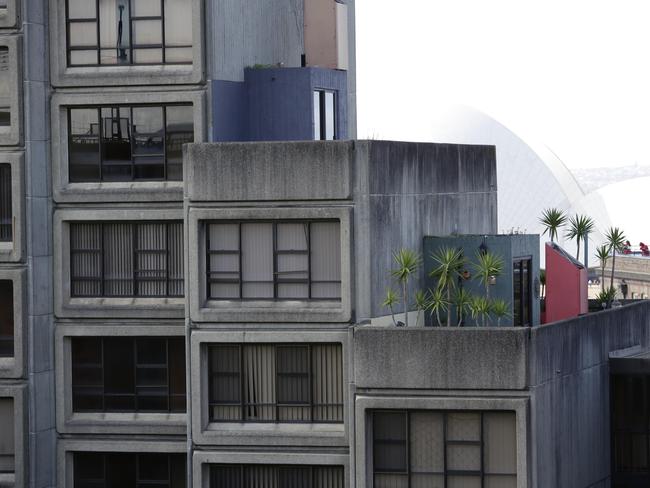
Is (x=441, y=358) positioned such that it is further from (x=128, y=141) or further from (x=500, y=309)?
(x=128, y=141)

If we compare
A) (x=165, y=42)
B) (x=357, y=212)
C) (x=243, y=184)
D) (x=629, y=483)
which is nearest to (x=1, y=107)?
(x=165, y=42)

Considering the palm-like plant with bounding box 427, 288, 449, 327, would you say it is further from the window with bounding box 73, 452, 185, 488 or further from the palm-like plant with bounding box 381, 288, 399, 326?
the window with bounding box 73, 452, 185, 488

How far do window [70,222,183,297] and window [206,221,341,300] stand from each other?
261 centimetres

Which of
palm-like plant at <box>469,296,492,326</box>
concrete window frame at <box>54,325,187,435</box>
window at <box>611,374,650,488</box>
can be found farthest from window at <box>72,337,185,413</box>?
window at <box>611,374,650,488</box>

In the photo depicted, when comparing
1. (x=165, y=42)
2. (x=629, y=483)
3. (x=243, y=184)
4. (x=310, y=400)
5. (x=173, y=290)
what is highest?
(x=165, y=42)

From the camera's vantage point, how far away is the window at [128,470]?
41.6m

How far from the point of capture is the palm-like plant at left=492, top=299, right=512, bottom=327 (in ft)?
127

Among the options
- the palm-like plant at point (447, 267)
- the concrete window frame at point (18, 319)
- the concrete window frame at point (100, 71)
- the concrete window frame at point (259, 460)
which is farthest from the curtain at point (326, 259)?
the concrete window frame at point (18, 319)

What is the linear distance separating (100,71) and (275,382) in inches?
366

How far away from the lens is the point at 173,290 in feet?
135

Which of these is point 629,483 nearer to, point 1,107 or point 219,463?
point 219,463

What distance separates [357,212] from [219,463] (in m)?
6.86

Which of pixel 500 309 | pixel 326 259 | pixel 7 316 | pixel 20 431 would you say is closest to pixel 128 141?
pixel 7 316

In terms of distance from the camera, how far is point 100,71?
41500 millimetres
